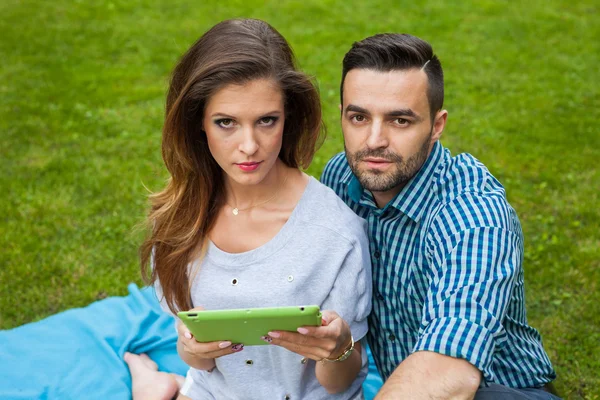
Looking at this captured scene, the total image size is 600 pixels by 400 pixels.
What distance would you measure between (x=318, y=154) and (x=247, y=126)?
4.08m

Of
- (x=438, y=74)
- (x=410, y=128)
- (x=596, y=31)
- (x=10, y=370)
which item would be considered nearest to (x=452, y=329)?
(x=410, y=128)

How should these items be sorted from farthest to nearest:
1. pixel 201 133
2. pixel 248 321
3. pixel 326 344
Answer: pixel 201 133
pixel 326 344
pixel 248 321

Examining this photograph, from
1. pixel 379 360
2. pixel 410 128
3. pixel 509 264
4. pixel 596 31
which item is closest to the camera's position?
pixel 509 264

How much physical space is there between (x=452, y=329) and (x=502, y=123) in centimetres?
526

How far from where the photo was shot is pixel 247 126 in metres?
2.84

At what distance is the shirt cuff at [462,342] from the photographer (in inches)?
96.7

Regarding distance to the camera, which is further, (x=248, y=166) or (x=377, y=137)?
(x=377, y=137)

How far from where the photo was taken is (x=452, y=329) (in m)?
2.48

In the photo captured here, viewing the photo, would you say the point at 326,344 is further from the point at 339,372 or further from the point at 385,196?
the point at 385,196

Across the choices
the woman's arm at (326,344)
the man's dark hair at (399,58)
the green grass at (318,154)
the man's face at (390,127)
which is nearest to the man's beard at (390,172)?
the man's face at (390,127)

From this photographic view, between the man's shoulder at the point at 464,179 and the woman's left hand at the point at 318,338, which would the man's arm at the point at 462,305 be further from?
the woman's left hand at the point at 318,338

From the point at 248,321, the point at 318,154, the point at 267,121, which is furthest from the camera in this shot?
the point at 318,154

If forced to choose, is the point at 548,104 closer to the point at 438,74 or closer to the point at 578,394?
the point at 578,394

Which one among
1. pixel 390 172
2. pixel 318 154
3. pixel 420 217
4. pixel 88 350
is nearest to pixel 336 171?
pixel 390 172
